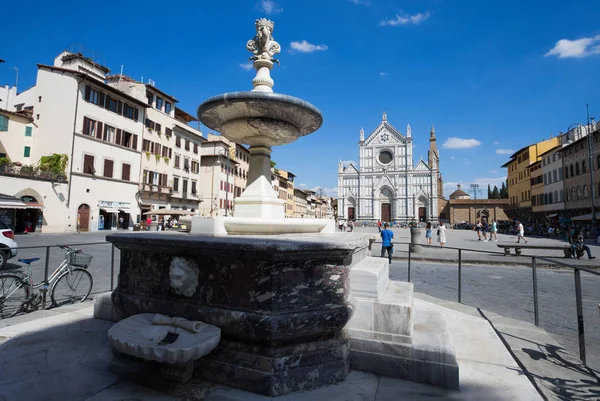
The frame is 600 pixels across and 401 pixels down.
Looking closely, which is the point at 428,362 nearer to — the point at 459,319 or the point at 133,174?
the point at 459,319

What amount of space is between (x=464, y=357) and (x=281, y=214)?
3.18 m

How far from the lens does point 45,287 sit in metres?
5.35

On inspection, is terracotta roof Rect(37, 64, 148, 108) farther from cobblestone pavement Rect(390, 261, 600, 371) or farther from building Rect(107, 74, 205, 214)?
cobblestone pavement Rect(390, 261, 600, 371)

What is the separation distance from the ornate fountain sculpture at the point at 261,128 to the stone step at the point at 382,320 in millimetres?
1763

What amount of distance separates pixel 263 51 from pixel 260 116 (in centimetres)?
186

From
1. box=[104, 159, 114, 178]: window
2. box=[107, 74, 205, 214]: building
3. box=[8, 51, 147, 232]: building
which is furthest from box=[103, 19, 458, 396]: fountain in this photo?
box=[107, 74, 205, 214]: building

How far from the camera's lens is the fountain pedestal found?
2.70m

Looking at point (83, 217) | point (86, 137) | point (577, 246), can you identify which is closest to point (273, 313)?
point (577, 246)

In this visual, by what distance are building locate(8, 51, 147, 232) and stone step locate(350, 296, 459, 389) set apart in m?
28.5

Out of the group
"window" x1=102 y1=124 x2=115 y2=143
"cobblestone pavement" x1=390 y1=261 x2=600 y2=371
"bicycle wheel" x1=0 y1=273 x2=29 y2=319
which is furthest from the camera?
"window" x1=102 y1=124 x2=115 y2=143

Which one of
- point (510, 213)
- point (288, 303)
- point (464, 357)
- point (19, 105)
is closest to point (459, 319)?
point (464, 357)

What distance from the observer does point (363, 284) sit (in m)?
3.33

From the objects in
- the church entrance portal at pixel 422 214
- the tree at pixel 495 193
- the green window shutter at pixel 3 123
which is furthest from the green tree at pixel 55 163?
the tree at pixel 495 193

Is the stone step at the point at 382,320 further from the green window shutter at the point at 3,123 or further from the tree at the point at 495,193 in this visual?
the tree at the point at 495,193
